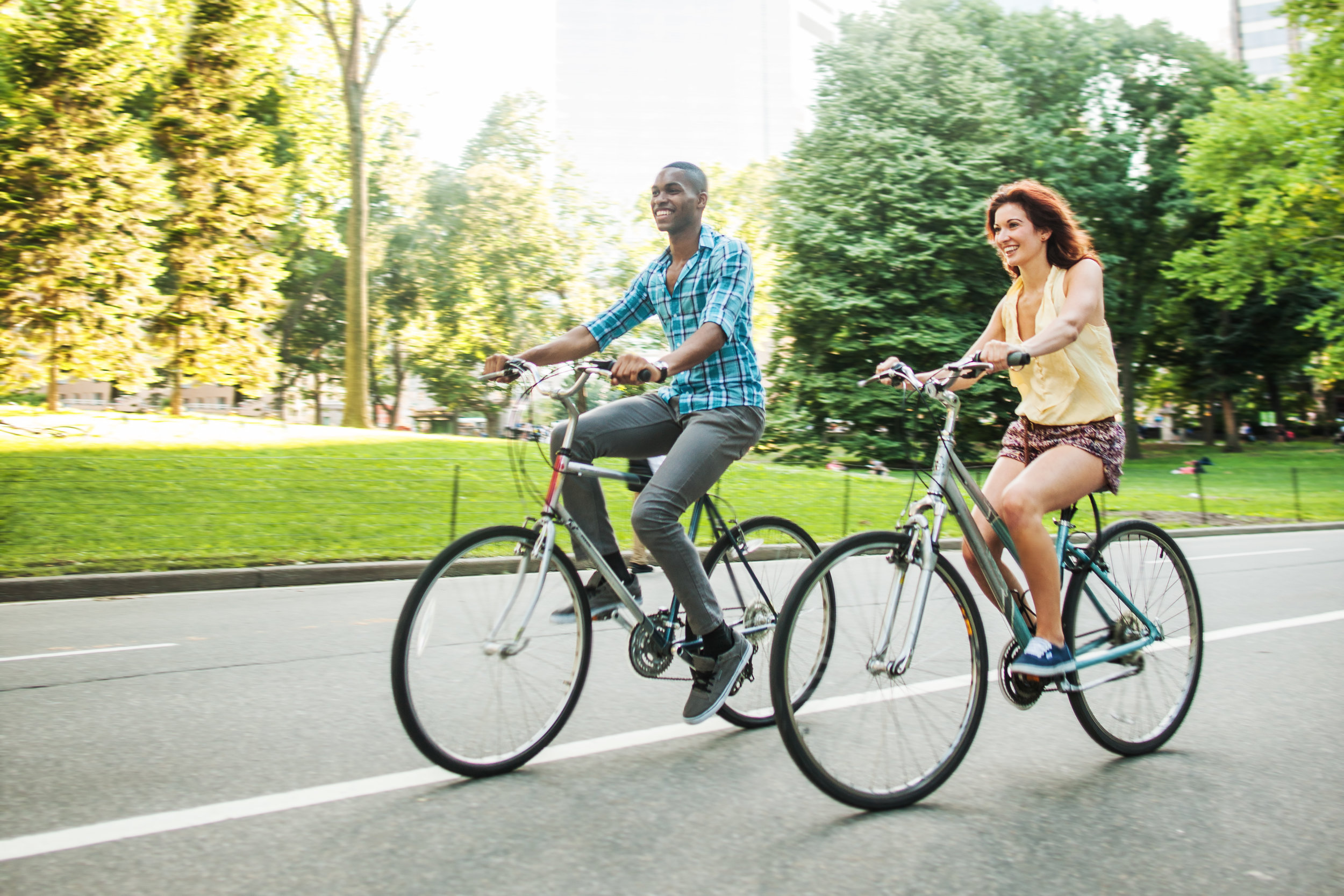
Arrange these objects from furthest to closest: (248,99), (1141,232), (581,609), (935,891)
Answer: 1. (1141,232)
2. (248,99)
3. (581,609)
4. (935,891)

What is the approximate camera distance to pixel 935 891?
9.33 ft

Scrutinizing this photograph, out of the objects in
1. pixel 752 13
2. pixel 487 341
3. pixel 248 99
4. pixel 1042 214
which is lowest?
pixel 1042 214

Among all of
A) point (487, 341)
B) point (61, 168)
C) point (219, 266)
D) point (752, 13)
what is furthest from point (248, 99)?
point (752, 13)

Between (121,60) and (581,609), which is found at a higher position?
(121,60)

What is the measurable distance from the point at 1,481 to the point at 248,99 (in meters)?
18.8

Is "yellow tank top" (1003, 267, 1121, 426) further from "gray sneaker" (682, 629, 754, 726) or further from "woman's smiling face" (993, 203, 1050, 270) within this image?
"gray sneaker" (682, 629, 754, 726)

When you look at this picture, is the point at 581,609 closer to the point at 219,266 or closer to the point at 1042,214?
the point at 1042,214

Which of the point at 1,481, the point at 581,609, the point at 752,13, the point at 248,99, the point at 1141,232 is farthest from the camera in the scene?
the point at 752,13

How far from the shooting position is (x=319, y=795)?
137 inches

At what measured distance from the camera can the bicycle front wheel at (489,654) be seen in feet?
11.3

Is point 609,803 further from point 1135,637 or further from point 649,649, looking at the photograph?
point 1135,637

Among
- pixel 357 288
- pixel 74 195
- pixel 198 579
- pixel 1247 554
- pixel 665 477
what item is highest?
pixel 74 195

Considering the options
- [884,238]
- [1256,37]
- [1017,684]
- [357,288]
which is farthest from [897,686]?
[1256,37]

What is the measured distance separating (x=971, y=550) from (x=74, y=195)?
25122mm
